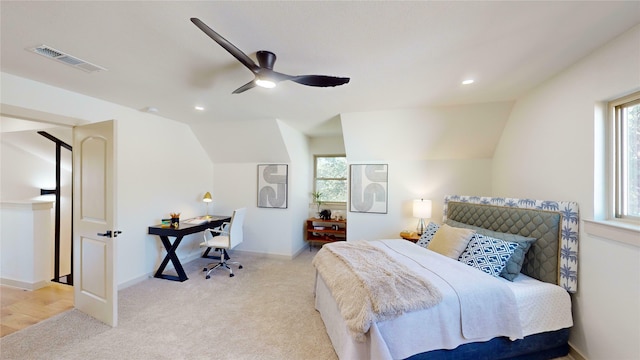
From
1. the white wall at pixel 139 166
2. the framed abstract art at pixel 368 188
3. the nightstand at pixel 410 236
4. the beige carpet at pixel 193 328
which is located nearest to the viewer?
the beige carpet at pixel 193 328

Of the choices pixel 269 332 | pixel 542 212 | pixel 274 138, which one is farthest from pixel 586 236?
pixel 274 138

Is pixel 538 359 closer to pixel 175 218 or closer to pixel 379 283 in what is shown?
pixel 379 283

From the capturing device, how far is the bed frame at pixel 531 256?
176 centimetres

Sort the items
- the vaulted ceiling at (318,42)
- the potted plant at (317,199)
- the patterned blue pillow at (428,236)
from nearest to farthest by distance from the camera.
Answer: the vaulted ceiling at (318,42)
the patterned blue pillow at (428,236)
the potted plant at (317,199)

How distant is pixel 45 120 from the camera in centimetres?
247

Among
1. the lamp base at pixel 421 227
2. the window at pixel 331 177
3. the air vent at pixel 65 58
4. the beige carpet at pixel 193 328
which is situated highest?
the air vent at pixel 65 58

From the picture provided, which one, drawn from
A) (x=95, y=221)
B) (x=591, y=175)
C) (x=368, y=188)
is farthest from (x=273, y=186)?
(x=591, y=175)

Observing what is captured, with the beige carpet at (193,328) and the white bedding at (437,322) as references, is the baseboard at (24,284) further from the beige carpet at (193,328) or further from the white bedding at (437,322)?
the white bedding at (437,322)

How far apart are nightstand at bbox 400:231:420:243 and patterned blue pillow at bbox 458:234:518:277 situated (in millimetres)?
1231

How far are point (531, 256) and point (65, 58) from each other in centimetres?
450

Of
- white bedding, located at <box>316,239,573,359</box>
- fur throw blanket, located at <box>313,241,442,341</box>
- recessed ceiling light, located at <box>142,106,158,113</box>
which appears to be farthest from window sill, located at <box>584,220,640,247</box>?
recessed ceiling light, located at <box>142,106,158,113</box>

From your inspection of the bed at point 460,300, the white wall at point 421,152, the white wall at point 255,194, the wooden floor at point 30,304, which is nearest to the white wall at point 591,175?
the bed at point 460,300

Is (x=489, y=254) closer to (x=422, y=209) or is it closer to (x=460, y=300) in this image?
(x=460, y=300)

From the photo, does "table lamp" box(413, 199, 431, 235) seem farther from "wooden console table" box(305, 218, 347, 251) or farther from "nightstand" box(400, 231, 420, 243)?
"wooden console table" box(305, 218, 347, 251)
